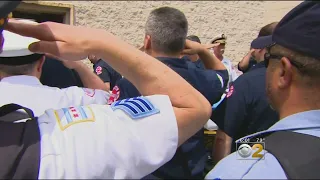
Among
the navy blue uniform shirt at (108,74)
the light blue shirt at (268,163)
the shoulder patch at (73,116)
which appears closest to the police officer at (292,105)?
the light blue shirt at (268,163)

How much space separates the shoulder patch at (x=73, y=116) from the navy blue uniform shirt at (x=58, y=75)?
147 cm

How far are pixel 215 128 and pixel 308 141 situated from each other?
1881 millimetres

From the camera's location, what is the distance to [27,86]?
6.15 ft

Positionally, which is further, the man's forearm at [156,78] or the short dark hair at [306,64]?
the short dark hair at [306,64]

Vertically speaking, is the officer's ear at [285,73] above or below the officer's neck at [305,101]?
A: above

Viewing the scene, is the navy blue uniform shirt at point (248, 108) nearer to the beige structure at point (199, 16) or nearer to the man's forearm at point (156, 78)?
the man's forearm at point (156, 78)

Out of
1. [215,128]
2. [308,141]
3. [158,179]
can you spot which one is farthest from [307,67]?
[215,128]

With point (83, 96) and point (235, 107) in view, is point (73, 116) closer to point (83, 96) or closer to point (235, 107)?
point (83, 96)

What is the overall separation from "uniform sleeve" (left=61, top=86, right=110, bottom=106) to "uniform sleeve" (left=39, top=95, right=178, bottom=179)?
37.2 inches

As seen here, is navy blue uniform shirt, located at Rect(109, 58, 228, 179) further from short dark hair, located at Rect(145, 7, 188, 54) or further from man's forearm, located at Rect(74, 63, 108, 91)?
man's forearm, located at Rect(74, 63, 108, 91)

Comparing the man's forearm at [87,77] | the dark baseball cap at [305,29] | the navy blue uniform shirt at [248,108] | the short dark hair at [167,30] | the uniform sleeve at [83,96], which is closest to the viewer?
the dark baseball cap at [305,29]

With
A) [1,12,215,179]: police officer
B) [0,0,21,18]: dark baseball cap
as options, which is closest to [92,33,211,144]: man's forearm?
[1,12,215,179]: police officer

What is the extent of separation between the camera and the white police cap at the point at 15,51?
169cm

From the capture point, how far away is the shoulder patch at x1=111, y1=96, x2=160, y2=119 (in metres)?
1.00
